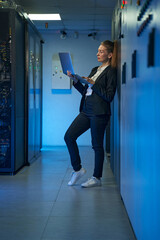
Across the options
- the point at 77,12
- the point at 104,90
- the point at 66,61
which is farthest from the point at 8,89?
the point at 77,12

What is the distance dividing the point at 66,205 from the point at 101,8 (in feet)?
15.1

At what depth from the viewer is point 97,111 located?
385 cm

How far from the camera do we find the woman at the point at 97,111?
384cm

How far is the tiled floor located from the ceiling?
10.8 feet

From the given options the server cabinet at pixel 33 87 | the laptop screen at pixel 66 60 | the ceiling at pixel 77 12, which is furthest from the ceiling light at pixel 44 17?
the laptop screen at pixel 66 60

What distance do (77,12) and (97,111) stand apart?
3736 mm

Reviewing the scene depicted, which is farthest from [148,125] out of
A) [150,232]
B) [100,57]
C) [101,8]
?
[101,8]

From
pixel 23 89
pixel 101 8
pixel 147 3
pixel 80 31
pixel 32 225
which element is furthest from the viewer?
pixel 80 31

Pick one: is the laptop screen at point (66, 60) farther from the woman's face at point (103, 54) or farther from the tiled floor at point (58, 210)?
the tiled floor at point (58, 210)

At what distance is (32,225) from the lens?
259cm

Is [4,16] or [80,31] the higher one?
[80,31]

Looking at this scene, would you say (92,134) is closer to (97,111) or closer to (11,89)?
(97,111)

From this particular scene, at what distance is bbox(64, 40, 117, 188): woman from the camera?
12.6 ft

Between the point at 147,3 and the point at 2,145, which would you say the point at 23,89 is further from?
the point at 147,3
